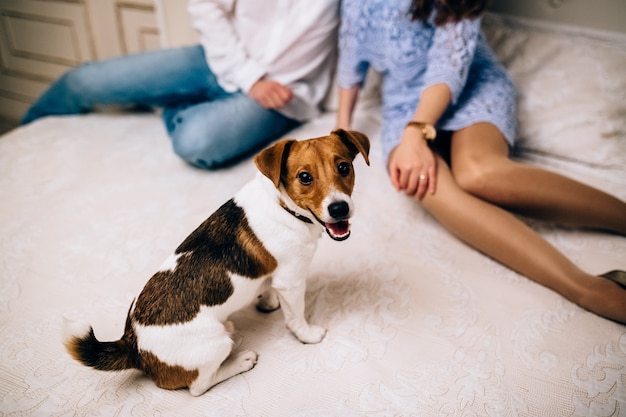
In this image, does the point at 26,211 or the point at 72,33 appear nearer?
the point at 26,211

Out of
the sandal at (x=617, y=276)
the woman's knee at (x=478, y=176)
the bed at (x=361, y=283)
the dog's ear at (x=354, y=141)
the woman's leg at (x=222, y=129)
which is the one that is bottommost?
the bed at (x=361, y=283)

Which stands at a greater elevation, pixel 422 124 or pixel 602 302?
→ pixel 422 124

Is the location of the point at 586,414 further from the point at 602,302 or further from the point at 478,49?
the point at 478,49

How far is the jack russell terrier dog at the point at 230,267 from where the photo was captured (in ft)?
2.54

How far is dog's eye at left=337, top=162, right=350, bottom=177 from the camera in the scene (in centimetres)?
83

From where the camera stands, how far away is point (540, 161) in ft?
4.99

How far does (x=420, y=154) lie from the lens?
1222mm

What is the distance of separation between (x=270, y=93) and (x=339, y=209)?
922 millimetres

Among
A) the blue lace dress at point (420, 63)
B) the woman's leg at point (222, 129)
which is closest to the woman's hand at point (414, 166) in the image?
the blue lace dress at point (420, 63)

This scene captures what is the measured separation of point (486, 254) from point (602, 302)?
11.7 inches

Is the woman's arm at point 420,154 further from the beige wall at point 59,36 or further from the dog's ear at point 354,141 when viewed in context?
the beige wall at point 59,36

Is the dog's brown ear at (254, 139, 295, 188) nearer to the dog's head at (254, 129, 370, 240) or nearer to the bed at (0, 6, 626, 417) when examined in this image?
the dog's head at (254, 129, 370, 240)

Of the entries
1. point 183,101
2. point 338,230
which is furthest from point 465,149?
point 183,101

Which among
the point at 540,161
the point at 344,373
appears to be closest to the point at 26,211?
the point at 344,373
